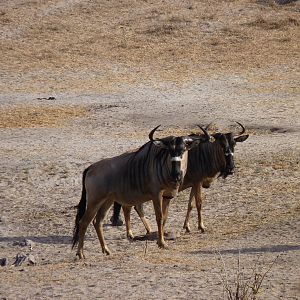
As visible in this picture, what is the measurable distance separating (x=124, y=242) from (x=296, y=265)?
10.2 feet

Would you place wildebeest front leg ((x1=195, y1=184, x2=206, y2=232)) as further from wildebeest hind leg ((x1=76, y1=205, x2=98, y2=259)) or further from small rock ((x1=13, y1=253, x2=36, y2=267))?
small rock ((x1=13, y1=253, x2=36, y2=267))

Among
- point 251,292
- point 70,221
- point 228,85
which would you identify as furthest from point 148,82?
point 251,292

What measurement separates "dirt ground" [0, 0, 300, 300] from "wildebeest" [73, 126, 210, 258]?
44cm

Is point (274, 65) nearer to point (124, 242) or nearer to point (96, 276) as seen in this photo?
point (124, 242)

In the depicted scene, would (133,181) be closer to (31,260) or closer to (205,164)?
(31,260)

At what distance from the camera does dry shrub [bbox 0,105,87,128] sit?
21.7 meters

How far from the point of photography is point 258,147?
1834 cm

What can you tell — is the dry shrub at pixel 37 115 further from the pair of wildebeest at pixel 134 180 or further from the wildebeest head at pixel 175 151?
the wildebeest head at pixel 175 151

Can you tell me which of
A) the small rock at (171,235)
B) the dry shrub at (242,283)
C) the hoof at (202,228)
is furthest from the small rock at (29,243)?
the dry shrub at (242,283)

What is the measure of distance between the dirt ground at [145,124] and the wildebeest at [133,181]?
440 mm

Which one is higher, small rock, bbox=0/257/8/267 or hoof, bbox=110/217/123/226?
small rock, bbox=0/257/8/267

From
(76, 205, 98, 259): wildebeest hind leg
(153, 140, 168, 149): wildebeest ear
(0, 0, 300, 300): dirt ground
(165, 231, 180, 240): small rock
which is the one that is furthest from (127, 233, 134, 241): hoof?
(153, 140, 168, 149): wildebeest ear

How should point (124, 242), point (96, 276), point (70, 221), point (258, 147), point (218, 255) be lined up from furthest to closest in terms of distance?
point (258, 147)
point (70, 221)
point (124, 242)
point (218, 255)
point (96, 276)

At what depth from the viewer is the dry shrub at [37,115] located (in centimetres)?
2173
